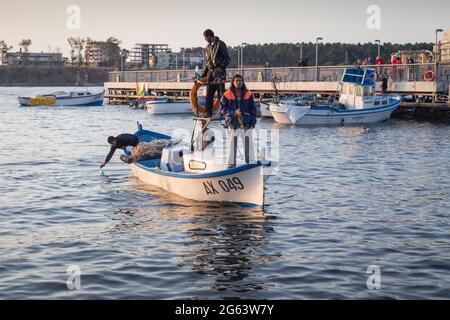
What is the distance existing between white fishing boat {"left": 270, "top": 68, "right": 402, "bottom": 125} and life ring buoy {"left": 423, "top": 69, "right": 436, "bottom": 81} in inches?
121

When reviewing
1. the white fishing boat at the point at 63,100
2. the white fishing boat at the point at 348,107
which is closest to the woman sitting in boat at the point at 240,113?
the white fishing boat at the point at 348,107

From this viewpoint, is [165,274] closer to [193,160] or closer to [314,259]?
[314,259]

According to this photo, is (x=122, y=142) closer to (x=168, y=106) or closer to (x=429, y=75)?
(x=429, y=75)

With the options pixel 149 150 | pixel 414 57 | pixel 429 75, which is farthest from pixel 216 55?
pixel 414 57

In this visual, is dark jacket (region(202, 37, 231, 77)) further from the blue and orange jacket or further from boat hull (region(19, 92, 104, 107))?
boat hull (region(19, 92, 104, 107))

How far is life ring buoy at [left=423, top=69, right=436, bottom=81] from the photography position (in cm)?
4906

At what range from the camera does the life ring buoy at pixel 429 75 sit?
4906cm

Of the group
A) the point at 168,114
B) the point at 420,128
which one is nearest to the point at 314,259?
the point at 420,128

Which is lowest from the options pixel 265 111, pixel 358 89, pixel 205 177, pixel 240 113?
pixel 205 177

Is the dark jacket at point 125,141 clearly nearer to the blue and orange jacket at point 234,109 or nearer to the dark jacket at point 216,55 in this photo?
the dark jacket at point 216,55

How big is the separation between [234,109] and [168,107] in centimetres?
4392

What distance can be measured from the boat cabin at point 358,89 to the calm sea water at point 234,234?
61.4 feet

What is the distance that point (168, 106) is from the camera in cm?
6103

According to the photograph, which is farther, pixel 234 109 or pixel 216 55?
pixel 216 55
